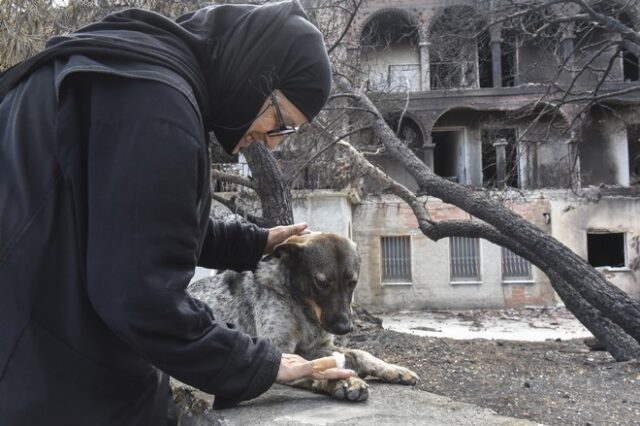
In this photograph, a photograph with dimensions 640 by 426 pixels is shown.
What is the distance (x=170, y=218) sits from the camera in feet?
4.06

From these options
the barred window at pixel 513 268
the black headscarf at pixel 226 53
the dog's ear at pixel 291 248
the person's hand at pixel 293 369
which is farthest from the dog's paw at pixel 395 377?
the barred window at pixel 513 268

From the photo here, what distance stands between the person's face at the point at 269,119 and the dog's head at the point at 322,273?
52.8 inches

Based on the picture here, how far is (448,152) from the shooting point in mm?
24891

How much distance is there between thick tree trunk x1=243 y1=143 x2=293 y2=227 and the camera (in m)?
6.49

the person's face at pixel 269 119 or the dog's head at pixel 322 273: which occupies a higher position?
the person's face at pixel 269 119

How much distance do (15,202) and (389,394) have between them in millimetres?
1967

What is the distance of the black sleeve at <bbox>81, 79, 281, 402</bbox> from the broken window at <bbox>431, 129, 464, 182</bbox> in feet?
73.7

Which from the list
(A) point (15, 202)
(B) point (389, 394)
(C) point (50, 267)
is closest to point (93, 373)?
(C) point (50, 267)

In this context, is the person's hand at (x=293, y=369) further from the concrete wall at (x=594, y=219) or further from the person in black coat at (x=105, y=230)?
the concrete wall at (x=594, y=219)

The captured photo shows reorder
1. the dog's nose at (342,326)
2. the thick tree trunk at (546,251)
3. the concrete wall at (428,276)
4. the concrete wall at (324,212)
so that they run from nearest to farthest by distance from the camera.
→ the dog's nose at (342,326), the thick tree trunk at (546,251), the concrete wall at (324,212), the concrete wall at (428,276)

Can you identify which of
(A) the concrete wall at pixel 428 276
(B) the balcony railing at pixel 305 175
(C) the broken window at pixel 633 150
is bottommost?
(A) the concrete wall at pixel 428 276

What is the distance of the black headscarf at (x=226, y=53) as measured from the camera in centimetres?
138

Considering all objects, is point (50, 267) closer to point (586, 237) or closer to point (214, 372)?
point (214, 372)

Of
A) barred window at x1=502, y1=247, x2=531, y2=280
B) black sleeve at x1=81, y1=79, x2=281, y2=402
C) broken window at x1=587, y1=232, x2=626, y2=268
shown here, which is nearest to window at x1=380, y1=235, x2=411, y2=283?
barred window at x1=502, y1=247, x2=531, y2=280
